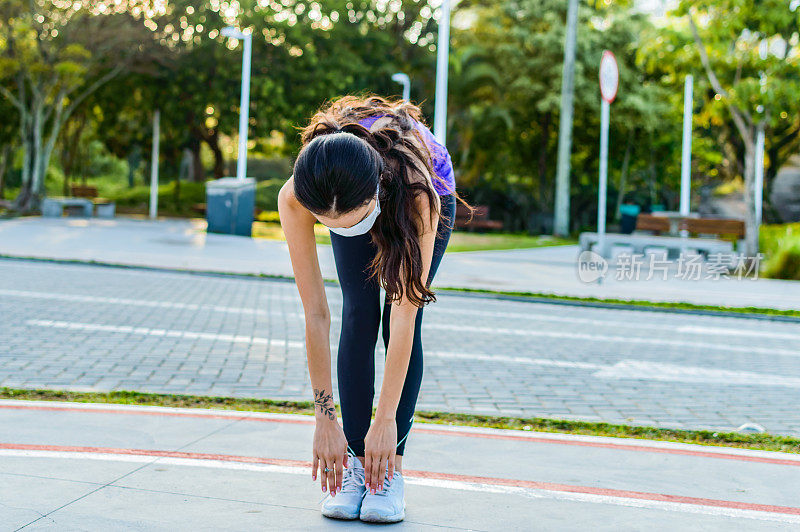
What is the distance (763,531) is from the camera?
3.10m

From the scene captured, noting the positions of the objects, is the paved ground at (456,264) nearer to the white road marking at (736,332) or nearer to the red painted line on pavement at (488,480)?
the white road marking at (736,332)

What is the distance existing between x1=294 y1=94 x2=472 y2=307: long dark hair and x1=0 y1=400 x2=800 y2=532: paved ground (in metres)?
0.98

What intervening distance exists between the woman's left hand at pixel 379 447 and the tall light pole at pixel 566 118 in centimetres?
2735

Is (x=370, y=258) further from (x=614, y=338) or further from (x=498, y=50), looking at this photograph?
(x=498, y=50)

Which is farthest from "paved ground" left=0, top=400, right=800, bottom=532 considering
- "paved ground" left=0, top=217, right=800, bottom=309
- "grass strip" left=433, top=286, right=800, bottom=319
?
"paved ground" left=0, top=217, right=800, bottom=309

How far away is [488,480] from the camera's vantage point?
142 inches

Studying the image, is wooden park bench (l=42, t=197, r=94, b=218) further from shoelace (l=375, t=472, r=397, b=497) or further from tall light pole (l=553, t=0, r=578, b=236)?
shoelace (l=375, t=472, r=397, b=497)

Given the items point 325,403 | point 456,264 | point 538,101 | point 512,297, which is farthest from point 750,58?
point 538,101

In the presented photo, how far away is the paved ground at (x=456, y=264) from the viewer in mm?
12570

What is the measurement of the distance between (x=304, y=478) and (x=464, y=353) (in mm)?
3712

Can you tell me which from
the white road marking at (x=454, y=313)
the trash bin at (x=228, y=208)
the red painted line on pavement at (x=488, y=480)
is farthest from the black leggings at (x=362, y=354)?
the trash bin at (x=228, y=208)

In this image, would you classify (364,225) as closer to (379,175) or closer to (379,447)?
(379,175)

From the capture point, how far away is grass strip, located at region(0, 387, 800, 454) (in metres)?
4.61

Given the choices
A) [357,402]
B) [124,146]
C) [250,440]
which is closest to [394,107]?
[357,402]
